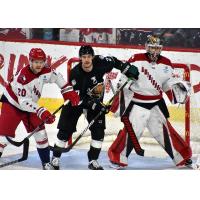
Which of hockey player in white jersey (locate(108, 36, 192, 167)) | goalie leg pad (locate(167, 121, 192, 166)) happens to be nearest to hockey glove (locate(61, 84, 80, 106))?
hockey player in white jersey (locate(108, 36, 192, 167))

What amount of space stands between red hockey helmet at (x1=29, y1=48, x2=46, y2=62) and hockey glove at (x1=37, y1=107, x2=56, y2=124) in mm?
317

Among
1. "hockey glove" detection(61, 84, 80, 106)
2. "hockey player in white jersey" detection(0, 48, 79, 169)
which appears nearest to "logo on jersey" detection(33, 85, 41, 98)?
"hockey player in white jersey" detection(0, 48, 79, 169)

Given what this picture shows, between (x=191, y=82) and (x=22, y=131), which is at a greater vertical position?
(x=191, y=82)

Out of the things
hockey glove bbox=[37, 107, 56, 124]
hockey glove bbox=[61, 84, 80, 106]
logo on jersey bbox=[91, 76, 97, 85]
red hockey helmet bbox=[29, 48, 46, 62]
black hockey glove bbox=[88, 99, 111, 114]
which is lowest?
hockey glove bbox=[37, 107, 56, 124]

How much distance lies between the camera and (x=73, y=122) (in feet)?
9.71

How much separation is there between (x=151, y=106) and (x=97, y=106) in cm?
35

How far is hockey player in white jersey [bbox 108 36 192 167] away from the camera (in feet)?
9.73

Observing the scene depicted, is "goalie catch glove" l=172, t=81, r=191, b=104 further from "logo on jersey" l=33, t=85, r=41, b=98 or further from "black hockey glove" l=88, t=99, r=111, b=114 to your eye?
"logo on jersey" l=33, t=85, r=41, b=98

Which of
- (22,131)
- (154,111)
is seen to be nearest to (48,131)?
(22,131)

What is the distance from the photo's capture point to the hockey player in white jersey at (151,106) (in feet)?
9.73

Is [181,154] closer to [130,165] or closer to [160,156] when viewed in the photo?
[160,156]

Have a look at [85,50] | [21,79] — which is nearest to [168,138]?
[85,50]

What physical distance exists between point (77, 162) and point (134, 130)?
42cm

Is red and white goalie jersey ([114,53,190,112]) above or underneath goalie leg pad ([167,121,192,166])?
above
